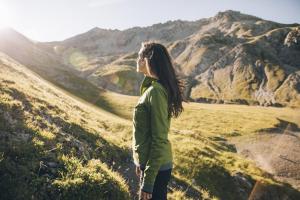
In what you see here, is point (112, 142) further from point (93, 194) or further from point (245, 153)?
point (245, 153)

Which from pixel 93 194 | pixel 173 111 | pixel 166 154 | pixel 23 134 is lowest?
pixel 93 194

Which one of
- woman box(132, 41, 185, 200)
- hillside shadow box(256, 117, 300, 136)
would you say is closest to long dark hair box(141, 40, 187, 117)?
woman box(132, 41, 185, 200)

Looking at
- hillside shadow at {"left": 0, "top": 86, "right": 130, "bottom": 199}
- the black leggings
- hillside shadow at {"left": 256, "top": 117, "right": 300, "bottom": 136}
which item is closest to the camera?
the black leggings

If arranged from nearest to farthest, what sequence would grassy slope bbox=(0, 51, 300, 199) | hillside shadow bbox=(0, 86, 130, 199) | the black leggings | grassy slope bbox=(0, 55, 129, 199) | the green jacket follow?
the green jacket, the black leggings, hillside shadow bbox=(0, 86, 130, 199), grassy slope bbox=(0, 55, 129, 199), grassy slope bbox=(0, 51, 300, 199)

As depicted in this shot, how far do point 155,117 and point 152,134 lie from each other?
1.13 ft

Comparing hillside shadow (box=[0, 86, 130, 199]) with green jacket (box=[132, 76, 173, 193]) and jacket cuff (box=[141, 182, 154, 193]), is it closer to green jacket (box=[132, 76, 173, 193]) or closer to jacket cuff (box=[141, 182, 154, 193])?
green jacket (box=[132, 76, 173, 193])

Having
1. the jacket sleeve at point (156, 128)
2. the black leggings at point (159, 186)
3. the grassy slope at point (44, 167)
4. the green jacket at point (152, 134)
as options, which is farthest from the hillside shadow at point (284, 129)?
the jacket sleeve at point (156, 128)

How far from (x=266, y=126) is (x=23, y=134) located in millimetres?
74311

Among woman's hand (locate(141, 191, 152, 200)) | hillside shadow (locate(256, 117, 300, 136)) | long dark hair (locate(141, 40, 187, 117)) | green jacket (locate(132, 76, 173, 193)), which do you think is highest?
long dark hair (locate(141, 40, 187, 117))

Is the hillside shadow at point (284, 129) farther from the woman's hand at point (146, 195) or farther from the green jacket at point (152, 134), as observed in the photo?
the woman's hand at point (146, 195)

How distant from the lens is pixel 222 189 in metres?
26.8

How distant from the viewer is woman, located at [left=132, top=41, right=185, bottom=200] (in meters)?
6.89

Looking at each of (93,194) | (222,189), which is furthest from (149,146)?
(222,189)

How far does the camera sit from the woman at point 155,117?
689 centimetres
